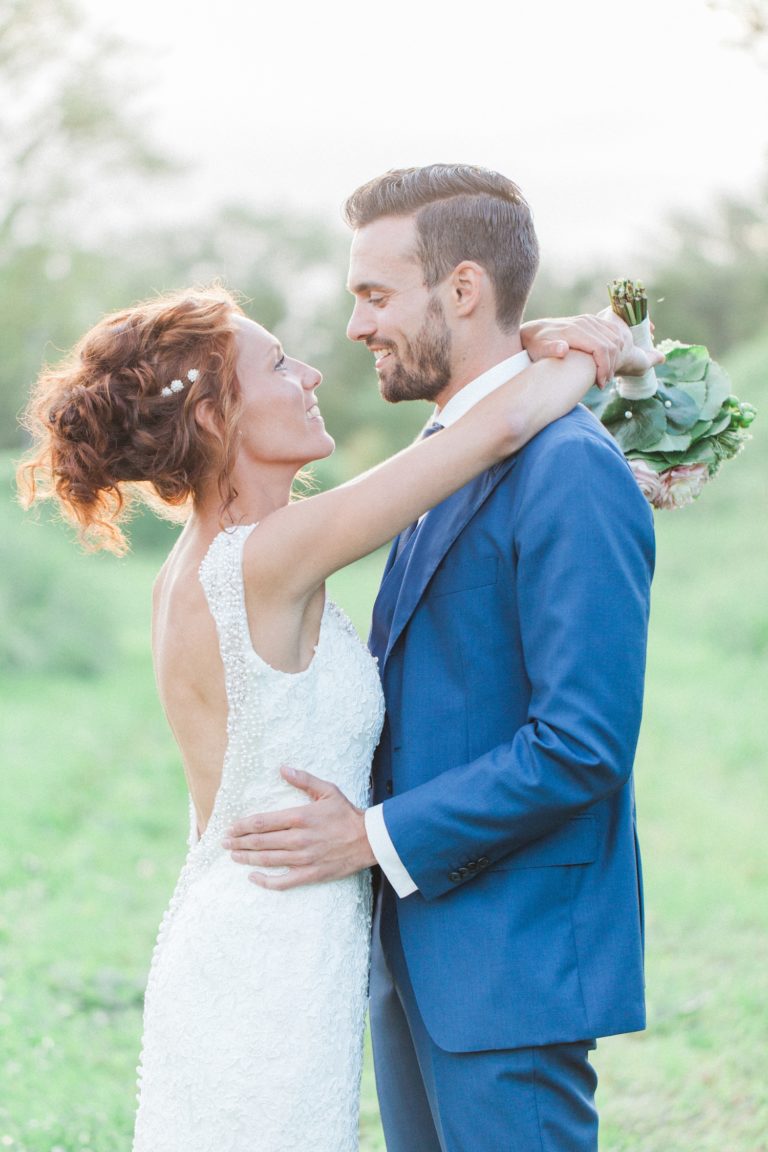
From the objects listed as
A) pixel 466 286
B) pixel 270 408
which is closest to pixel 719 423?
pixel 466 286

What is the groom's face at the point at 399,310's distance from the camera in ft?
9.45

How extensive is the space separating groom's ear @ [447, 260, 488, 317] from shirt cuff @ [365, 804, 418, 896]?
3.62ft

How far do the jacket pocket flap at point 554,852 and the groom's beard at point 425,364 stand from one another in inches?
39.6

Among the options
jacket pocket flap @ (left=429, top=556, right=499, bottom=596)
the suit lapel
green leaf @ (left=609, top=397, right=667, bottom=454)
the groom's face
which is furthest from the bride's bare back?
green leaf @ (left=609, top=397, right=667, bottom=454)

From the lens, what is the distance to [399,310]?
2.90 m

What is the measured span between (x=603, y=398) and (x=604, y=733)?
1016 millimetres

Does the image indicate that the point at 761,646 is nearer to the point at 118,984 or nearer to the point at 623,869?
the point at 118,984

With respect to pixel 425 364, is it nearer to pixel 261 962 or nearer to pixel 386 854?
pixel 386 854

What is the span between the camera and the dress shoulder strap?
2684 mm

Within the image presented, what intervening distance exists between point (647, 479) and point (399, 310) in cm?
76

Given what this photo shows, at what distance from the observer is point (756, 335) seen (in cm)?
3047

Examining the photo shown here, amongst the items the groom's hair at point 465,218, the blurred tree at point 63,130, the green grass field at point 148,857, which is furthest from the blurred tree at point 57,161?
the groom's hair at point 465,218

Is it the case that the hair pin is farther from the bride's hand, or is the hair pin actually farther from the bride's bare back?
the bride's hand

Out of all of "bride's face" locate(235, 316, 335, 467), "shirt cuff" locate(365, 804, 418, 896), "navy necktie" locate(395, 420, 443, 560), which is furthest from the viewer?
"navy necktie" locate(395, 420, 443, 560)
